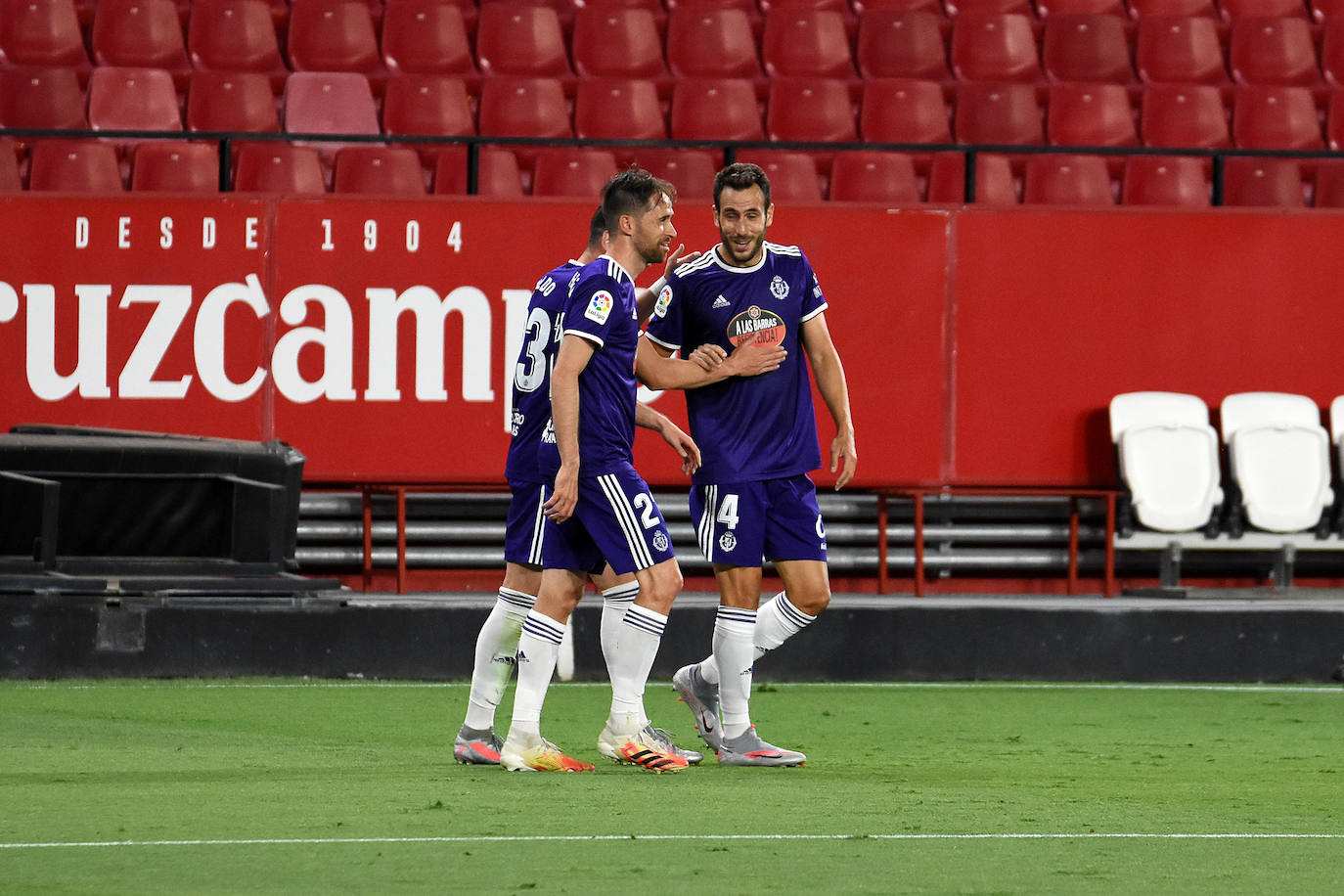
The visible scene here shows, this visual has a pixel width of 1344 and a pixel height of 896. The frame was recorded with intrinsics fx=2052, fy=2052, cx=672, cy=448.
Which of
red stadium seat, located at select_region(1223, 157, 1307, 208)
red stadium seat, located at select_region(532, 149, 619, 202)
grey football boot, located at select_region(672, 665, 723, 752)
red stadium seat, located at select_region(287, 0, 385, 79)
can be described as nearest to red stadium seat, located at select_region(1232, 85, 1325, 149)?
red stadium seat, located at select_region(1223, 157, 1307, 208)

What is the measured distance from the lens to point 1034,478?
12.0m

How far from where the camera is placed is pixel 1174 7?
15727 millimetres

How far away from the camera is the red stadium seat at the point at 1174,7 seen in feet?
51.4

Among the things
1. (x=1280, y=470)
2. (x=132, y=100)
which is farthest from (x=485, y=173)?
(x=1280, y=470)

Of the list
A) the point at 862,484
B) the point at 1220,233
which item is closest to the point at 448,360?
the point at 862,484

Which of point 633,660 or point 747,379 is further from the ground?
point 747,379

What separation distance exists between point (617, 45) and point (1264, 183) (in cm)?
447

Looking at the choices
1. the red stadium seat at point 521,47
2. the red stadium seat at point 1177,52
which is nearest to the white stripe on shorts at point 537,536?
the red stadium seat at point 521,47

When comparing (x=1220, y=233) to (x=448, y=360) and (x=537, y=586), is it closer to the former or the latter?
(x=448, y=360)

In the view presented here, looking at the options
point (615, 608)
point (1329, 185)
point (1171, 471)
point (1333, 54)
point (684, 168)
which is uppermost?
point (1333, 54)

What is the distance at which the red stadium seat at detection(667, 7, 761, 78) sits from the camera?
1427 centimetres

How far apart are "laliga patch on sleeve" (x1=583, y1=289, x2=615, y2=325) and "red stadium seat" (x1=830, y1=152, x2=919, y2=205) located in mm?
6831

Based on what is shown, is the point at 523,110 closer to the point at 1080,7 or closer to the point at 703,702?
the point at 1080,7

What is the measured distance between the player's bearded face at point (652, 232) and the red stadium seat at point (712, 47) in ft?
25.2
